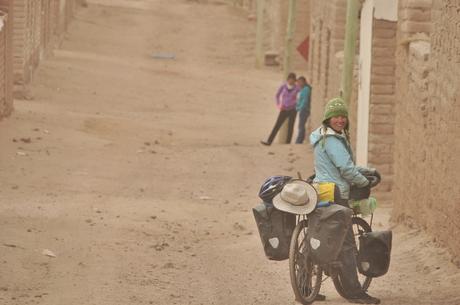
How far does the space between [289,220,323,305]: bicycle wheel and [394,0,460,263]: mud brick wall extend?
5.76ft

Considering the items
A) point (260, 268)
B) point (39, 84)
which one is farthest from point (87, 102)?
point (260, 268)

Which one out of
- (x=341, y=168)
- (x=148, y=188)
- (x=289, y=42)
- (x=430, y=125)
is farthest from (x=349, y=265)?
(x=289, y=42)

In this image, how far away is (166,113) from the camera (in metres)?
32.8

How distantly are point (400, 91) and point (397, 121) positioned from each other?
16.0 inches

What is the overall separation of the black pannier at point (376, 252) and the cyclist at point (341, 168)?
0.26 metres

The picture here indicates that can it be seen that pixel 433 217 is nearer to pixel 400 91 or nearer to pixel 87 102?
pixel 400 91

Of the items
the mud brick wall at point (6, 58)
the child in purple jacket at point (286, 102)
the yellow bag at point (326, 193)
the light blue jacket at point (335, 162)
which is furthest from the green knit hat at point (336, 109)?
the child in purple jacket at point (286, 102)

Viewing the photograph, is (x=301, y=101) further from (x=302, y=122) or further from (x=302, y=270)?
(x=302, y=270)

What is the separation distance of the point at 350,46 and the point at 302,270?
895cm

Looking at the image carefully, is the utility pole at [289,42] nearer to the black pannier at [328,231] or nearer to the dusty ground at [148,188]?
the dusty ground at [148,188]

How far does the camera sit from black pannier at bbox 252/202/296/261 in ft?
34.6

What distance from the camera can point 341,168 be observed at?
34.3 feet

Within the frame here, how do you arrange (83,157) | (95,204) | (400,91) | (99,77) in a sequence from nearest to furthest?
(400,91)
(95,204)
(83,157)
(99,77)

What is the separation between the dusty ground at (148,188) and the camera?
11.9m
